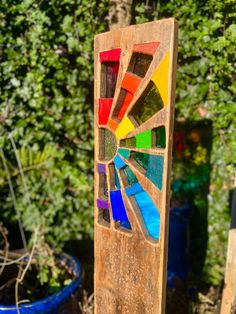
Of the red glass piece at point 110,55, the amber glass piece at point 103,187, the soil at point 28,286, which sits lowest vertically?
the soil at point 28,286

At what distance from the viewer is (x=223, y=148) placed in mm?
2475

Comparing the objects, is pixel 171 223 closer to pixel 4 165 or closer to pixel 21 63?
pixel 4 165

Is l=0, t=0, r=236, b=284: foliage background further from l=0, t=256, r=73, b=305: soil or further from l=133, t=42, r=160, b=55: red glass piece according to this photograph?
l=133, t=42, r=160, b=55: red glass piece

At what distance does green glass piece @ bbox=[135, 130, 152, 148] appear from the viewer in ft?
4.78

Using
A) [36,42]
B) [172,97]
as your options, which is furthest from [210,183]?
[36,42]

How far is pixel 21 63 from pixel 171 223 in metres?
1.66

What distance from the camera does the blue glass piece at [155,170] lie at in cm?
142

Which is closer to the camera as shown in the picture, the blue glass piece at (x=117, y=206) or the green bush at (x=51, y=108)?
the blue glass piece at (x=117, y=206)

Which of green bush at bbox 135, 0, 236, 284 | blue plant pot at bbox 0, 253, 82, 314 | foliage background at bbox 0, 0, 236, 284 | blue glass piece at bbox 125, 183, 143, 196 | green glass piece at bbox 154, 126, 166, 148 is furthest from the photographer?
foliage background at bbox 0, 0, 236, 284

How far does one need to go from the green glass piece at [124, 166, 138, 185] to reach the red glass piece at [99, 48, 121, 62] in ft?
1.66

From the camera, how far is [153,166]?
1.46 metres

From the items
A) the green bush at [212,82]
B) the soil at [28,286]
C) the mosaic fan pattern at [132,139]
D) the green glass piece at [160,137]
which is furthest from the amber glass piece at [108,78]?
the soil at [28,286]

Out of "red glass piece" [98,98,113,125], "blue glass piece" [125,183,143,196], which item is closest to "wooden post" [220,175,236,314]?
"blue glass piece" [125,183,143,196]

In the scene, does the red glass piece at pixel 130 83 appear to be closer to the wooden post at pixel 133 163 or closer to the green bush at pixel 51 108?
the wooden post at pixel 133 163
